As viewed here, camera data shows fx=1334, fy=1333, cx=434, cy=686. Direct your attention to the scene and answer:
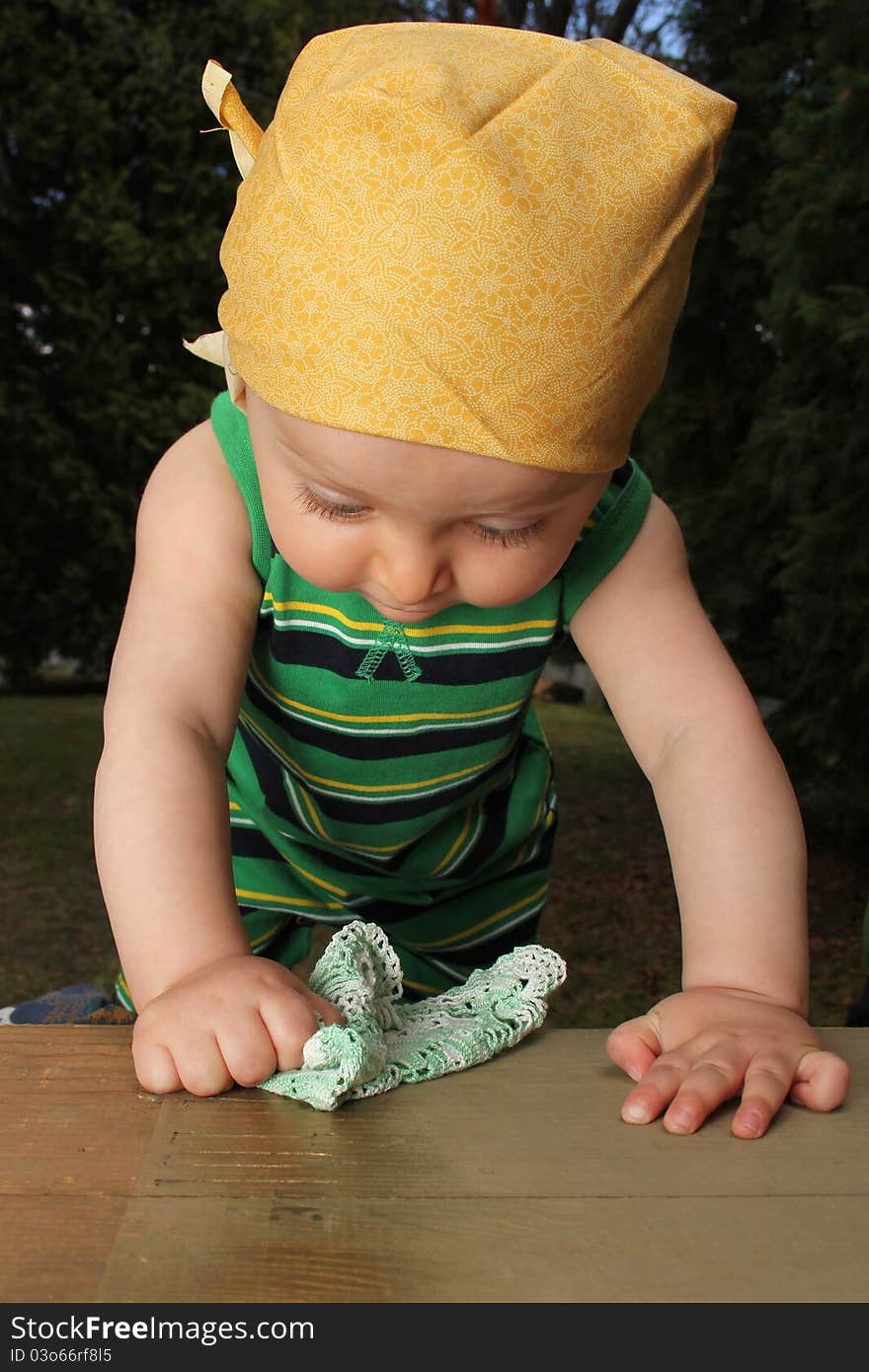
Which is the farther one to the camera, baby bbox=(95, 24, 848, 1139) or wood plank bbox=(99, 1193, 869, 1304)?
baby bbox=(95, 24, 848, 1139)

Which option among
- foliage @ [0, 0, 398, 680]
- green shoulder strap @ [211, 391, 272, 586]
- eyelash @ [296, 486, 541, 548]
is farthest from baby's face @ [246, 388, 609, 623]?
foliage @ [0, 0, 398, 680]

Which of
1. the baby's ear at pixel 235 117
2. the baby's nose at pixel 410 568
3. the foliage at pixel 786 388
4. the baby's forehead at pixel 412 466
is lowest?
the foliage at pixel 786 388

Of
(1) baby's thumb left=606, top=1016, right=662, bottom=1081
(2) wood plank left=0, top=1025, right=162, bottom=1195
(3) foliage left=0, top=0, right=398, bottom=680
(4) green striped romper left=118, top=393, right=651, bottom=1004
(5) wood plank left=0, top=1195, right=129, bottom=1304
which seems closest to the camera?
(5) wood plank left=0, top=1195, right=129, bottom=1304

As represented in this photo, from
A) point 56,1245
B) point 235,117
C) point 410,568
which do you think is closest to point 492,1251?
point 56,1245

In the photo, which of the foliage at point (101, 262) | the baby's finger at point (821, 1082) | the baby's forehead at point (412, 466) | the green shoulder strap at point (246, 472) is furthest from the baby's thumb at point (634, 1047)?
the foliage at point (101, 262)

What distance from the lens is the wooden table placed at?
770 mm

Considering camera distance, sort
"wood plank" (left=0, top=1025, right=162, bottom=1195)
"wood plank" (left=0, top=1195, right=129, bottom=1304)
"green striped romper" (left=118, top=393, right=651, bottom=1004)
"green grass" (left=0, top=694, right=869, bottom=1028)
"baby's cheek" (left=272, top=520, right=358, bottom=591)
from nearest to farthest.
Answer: "wood plank" (left=0, top=1195, right=129, bottom=1304) < "wood plank" (left=0, top=1025, right=162, bottom=1195) < "baby's cheek" (left=272, top=520, right=358, bottom=591) < "green striped romper" (left=118, top=393, right=651, bottom=1004) < "green grass" (left=0, top=694, right=869, bottom=1028)

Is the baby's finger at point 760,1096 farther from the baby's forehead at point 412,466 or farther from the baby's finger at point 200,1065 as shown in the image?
the baby's forehead at point 412,466

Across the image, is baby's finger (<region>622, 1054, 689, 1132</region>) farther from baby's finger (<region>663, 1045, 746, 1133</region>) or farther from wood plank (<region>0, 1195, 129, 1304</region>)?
wood plank (<region>0, 1195, 129, 1304</region>)

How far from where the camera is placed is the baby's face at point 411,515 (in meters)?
1.17

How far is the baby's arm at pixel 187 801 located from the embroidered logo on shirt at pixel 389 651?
147mm

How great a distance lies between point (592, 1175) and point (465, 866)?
0.98 m

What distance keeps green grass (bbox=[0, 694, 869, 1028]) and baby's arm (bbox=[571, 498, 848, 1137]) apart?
6.36ft

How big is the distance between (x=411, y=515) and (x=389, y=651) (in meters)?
0.45
